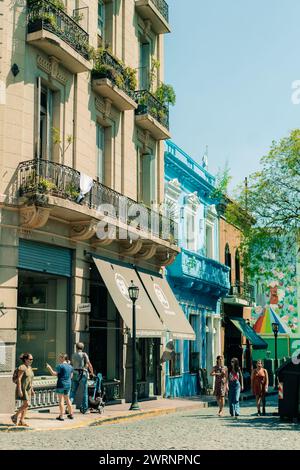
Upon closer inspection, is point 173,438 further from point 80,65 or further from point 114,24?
point 114,24

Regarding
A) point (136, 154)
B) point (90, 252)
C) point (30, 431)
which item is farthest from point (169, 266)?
point (30, 431)

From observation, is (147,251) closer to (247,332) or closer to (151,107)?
(151,107)

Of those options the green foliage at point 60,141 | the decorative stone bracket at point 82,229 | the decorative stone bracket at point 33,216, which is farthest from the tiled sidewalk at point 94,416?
the green foliage at point 60,141

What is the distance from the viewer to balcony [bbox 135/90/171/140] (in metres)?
25.6

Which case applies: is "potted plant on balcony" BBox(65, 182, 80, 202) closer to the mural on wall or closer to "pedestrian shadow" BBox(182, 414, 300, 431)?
"pedestrian shadow" BBox(182, 414, 300, 431)

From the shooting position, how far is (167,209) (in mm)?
28703

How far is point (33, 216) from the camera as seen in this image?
1772cm

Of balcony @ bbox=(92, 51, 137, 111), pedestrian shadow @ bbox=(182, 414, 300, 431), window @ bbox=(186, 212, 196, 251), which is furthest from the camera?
window @ bbox=(186, 212, 196, 251)

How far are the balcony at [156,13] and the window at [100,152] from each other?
19.1ft

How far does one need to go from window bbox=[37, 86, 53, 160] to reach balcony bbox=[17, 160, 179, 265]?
721 millimetres

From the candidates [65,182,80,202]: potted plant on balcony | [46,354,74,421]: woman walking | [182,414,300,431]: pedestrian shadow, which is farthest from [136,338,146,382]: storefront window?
[46,354,74,421]: woman walking

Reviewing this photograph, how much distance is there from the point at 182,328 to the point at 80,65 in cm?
1006

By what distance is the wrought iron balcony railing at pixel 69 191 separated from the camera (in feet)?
58.6

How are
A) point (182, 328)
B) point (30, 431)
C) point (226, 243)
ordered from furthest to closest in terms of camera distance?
1. point (226, 243)
2. point (182, 328)
3. point (30, 431)
